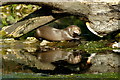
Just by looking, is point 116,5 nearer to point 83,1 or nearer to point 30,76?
point 83,1

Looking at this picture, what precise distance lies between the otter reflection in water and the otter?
107 centimetres

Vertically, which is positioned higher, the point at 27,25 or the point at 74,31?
the point at 27,25

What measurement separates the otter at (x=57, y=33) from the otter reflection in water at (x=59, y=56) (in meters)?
1.07

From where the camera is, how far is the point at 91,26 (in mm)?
6172

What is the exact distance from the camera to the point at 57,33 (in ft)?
21.9

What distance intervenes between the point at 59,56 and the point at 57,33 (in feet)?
5.22

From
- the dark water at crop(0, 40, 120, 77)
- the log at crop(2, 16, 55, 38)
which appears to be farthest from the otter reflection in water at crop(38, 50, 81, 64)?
the log at crop(2, 16, 55, 38)

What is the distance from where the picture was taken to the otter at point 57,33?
6.58 m

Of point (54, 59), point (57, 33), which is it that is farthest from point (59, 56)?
point (57, 33)

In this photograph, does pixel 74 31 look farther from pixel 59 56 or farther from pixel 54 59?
pixel 54 59

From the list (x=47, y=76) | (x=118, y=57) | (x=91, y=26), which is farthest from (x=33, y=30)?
(x=47, y=76)

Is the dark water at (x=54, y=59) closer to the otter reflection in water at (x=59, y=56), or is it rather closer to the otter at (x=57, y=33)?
the otter reflection in water at (x=59, y=56)

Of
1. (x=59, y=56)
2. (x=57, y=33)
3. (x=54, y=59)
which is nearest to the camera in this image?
(x=54, y=59)

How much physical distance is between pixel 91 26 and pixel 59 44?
0.75m
